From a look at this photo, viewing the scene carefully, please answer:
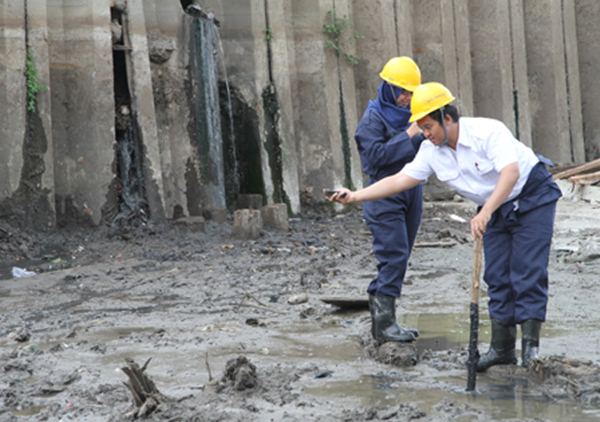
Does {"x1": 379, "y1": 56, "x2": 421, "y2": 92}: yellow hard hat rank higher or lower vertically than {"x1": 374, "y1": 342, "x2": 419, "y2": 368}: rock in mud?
higher

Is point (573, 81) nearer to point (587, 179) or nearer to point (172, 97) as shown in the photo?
point (587, 179)

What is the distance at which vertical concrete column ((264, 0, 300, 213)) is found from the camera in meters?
15.5

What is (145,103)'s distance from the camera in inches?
537

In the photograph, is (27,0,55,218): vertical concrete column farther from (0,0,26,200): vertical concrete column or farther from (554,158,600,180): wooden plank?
(554,158,600,180): wooden plank

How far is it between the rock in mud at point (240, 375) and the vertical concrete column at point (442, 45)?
13.5 meters

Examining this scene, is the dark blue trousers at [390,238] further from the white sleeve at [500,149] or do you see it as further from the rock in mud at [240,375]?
the rock in mud at [240,375]

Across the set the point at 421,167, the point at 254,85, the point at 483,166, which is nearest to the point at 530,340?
the point at 483,166

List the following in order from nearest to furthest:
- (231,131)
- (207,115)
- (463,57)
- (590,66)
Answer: (207,115) → (231,131) → (463,57) → (590,66)

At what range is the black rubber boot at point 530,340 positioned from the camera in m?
5.98

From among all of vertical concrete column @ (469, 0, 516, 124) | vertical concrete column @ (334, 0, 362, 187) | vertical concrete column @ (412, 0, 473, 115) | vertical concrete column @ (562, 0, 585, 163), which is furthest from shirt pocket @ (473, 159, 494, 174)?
vertical concrete column @ (562, 0, 585, 163)

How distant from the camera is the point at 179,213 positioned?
1404cm

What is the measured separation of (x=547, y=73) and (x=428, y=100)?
53.2 feet

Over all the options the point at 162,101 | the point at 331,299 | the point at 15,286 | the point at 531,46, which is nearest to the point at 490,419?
the point at 331,299

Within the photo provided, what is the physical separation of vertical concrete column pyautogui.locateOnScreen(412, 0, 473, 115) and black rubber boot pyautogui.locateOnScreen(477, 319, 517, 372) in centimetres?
1285
